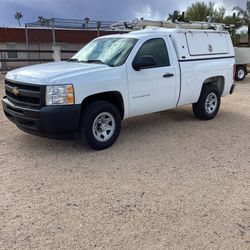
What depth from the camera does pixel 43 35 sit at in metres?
27.3

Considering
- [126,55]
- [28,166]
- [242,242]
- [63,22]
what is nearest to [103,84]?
[126,55]

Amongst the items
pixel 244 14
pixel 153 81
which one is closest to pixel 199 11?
pixel 244 14

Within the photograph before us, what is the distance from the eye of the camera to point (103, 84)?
5.64 m

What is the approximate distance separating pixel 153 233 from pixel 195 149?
107 inches

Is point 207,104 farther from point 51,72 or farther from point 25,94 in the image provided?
point 25,94

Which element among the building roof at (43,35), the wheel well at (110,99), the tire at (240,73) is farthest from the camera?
the building roof at (43,35)

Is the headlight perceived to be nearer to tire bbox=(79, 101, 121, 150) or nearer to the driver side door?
tire bbox=(79, 101, 121, 150)

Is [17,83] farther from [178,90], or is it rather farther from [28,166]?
[178,90]

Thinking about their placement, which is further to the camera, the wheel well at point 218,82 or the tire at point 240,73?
the tire at point 240,73

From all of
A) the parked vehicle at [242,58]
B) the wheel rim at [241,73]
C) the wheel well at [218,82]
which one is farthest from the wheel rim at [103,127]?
the parked vehicle at [242,58]

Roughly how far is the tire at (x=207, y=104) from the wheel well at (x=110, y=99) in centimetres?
231

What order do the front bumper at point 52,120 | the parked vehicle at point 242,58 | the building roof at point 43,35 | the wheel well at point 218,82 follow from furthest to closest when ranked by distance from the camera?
the building roof at point 43,35, the parked vehicle at point 242,58, the wheel well at point 218,82, the front bumper at point 52,120

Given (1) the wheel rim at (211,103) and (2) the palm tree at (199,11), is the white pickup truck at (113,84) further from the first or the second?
(2) the palm tree at (199,11)

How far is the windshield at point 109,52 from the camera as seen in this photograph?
20.1 feet
